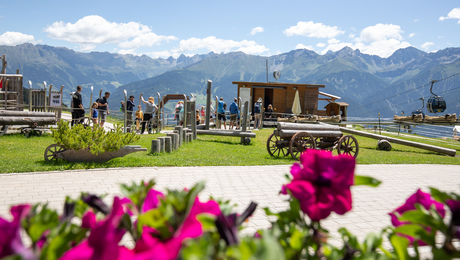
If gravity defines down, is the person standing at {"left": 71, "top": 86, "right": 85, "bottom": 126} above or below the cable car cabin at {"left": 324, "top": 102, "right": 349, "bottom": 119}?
below

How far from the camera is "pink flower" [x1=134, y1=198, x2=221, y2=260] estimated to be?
0.71 meters

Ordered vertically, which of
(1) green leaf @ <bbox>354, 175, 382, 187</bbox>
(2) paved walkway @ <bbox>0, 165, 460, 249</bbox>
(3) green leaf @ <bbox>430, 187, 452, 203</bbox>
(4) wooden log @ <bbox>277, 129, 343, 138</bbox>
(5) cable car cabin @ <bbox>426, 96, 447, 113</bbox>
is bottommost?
(2) paved walkway @ <bbox>0, 165, 460, 249</bbox>

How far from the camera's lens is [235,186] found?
648cm

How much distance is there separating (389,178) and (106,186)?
6513 mm

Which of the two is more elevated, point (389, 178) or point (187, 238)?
point (187, 238)

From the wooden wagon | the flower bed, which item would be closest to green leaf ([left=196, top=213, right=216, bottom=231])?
the flower bed

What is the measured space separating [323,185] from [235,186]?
546 cm

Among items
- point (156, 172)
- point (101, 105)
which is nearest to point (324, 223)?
point (156, 172)

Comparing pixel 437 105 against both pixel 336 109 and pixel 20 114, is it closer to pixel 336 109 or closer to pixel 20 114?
pixel 336 109

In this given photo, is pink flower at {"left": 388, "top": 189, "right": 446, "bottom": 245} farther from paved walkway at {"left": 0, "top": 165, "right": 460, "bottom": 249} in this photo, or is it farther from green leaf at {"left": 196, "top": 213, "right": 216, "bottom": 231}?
paved walkway at {"left": 0, "top": 165, "right": 460, "bottom": 249}

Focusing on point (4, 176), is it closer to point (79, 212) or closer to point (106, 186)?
point (106, 186)

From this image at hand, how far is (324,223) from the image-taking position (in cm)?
436

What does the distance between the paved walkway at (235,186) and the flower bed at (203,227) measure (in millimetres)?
3182

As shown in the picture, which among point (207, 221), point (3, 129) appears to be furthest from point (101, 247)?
point (3, 129)
